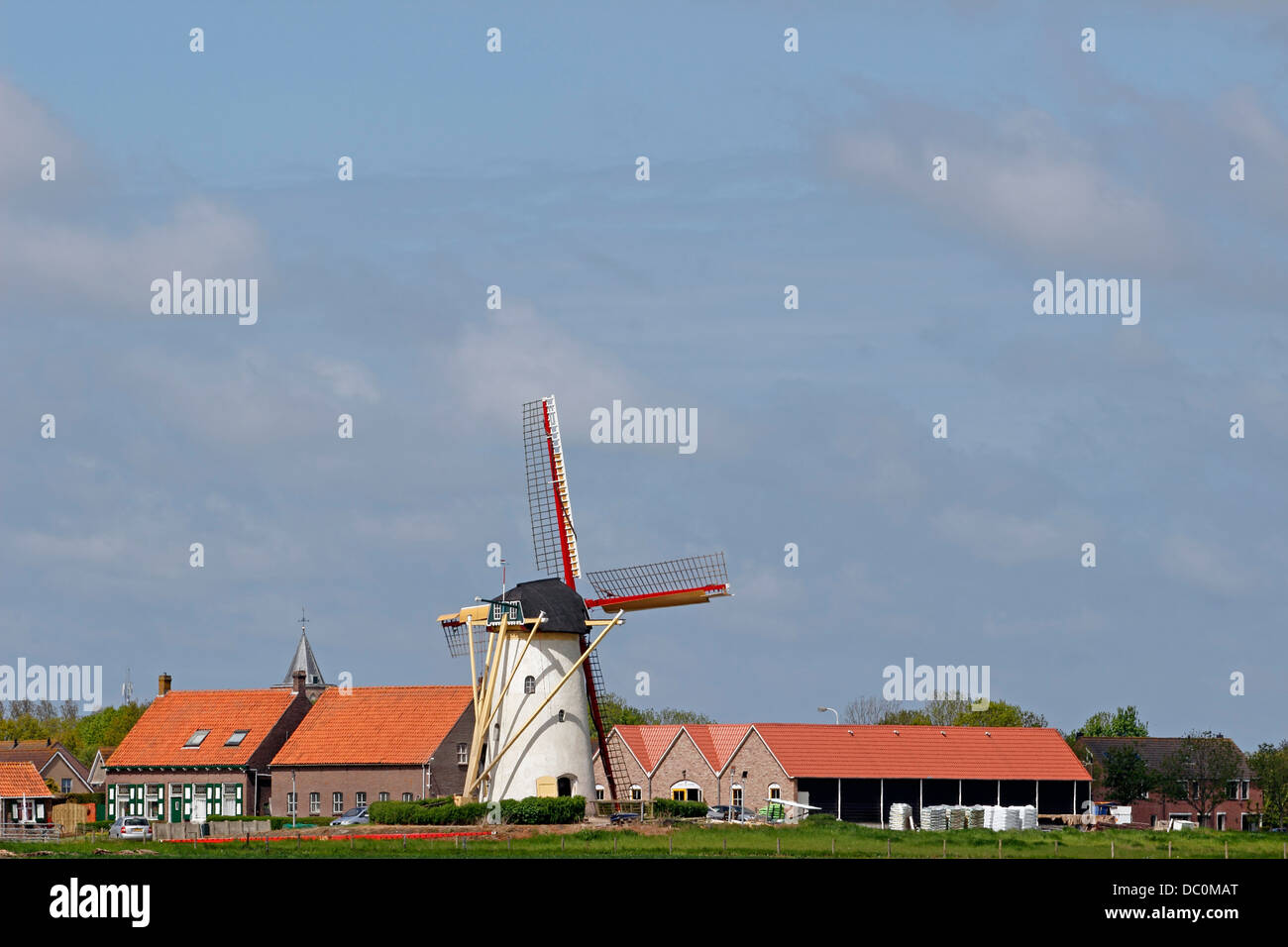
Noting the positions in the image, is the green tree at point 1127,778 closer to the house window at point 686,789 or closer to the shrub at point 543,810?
the house window at point 686,789

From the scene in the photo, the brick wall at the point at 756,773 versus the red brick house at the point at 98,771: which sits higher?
the brick wall at the point at 756,773

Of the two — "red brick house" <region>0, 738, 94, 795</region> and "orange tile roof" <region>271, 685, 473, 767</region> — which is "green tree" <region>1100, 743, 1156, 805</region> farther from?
"red brick house" <region>0, 738, 94, 795</region>

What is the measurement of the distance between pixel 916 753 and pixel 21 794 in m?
40.1

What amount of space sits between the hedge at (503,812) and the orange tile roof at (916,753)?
2534cm

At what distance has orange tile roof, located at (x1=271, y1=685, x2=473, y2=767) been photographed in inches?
2958

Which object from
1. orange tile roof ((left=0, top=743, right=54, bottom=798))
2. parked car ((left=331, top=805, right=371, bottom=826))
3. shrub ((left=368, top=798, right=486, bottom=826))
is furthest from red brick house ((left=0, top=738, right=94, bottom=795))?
shrub ((left=368, top=798, right=486, bottom=826))

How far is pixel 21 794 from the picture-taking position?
72812 mm

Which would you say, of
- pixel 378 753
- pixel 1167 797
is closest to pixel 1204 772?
pixel 1167 797

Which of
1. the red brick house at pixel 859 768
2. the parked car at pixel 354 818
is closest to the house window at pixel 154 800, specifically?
the parked car at pixel 354 818

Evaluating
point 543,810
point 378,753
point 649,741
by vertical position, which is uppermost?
point 378,753

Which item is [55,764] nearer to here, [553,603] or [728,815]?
[728,815]

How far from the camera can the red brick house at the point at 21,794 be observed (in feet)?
239
